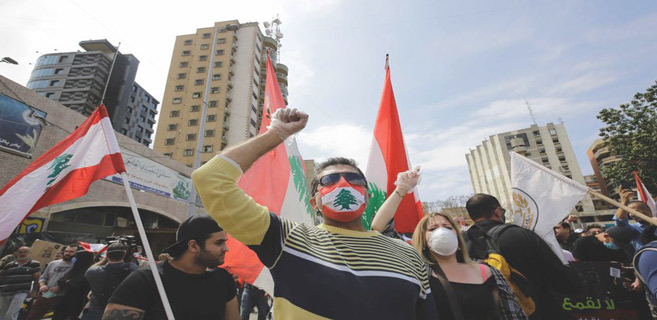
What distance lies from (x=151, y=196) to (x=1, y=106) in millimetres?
9209

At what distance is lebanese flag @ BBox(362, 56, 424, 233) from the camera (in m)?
3.95

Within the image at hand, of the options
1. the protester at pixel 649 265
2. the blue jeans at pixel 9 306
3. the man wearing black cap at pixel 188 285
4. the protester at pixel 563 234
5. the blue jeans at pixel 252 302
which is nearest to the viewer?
the protester at pixel 649 265

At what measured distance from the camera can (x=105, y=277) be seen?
3.66 metres

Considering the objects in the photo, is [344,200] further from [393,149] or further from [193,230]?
[393,149]

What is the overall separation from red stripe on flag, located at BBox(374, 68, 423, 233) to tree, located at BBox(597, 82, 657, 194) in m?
20.3

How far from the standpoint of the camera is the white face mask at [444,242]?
2.43 metres

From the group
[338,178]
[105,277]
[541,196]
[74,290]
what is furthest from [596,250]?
[74,290]

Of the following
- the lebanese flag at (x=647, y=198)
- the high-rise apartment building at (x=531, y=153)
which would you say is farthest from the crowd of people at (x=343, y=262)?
the high-rise apartment building at (x=531, y=153)

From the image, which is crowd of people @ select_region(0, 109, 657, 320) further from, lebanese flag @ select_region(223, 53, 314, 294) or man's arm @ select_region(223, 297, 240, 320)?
lebanese flag @ select_region(223, 53, 314, 294)

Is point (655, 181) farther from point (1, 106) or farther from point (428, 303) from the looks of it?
point (1, 106)

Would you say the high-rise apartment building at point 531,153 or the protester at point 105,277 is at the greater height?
the high-rise apartment building at point 531,153

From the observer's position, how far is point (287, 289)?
137 cm

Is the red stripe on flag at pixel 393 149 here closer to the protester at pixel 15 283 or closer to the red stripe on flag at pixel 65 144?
the red stripe on flag at pixel 65 144

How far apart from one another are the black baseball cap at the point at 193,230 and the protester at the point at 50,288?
4710 mm
